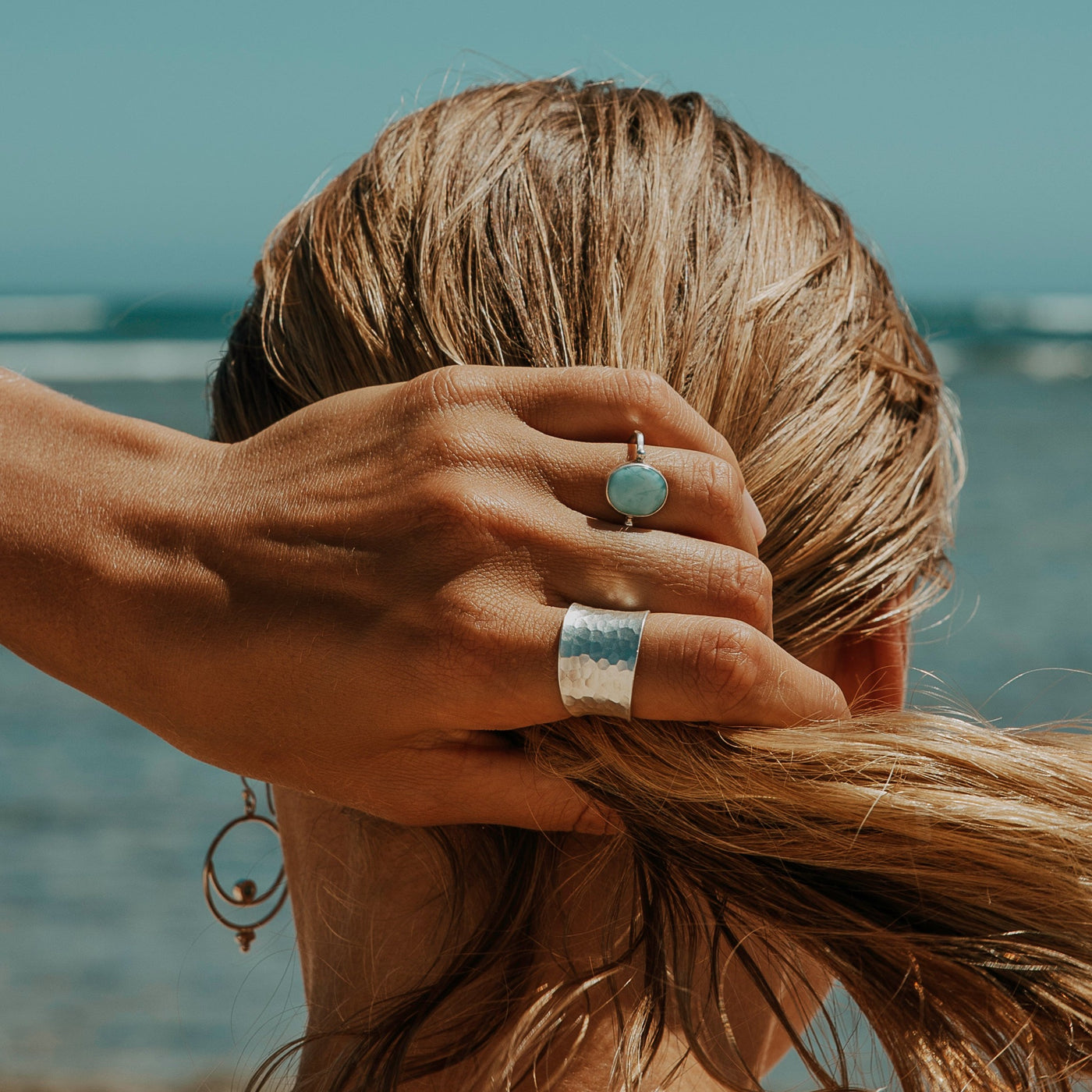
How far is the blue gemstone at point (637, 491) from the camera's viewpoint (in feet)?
2.78

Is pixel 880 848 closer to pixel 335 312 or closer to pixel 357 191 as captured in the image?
pixel 335 312

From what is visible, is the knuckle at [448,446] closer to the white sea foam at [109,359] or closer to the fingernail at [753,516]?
the fingernail at [753,516]

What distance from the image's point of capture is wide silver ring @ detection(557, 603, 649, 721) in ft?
2.68

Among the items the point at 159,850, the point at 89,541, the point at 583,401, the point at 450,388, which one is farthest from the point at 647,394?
the point at 159,850

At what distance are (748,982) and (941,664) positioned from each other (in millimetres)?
4717

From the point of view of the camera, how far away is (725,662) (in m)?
0.82

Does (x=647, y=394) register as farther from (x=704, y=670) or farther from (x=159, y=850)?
(x=159, y=850)

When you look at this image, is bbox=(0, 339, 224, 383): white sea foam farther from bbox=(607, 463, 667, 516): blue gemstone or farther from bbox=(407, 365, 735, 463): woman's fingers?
bbox=(607, 463, 667, 516): blue gemstone

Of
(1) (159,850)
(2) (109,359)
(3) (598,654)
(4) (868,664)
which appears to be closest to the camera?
(3) (598,654)

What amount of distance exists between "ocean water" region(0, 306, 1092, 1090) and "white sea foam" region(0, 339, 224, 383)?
15.1 meters

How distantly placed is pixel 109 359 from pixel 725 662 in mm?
23589

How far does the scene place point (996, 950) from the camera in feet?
3.03

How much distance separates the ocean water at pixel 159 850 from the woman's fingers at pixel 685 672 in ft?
1.13

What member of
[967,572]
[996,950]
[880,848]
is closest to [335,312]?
A: [880,848]
